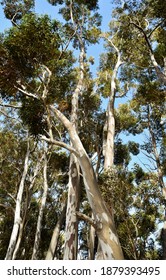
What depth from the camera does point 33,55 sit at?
9.17 metres

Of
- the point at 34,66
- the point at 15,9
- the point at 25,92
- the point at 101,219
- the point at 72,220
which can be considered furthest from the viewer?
the point at 15,9

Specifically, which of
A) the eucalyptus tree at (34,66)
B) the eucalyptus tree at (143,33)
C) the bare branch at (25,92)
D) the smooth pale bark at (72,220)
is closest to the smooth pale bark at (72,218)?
the smooth pale bark at (72,220)

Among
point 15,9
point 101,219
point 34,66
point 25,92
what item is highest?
point 15,9

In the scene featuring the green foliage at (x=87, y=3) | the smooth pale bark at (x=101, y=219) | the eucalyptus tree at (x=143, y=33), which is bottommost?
the smooth pale bark at (x=101, y=219)

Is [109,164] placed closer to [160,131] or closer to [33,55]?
[33,55]

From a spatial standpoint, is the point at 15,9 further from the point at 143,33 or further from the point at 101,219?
the point at 101,219

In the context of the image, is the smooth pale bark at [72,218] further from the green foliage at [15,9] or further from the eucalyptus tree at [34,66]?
the green foliage at [15,9]

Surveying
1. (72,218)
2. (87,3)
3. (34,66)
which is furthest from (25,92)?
(87,3)

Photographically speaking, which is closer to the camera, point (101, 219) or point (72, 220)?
point (101, 219)

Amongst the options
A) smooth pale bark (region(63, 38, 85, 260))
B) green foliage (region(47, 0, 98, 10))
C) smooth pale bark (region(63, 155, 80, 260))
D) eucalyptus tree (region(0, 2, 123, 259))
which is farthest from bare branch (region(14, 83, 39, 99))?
green foliage (region(47, 0, 98, 10))

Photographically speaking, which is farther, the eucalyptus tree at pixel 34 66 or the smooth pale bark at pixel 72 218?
Result: the eucalyptus tree at pixel 34 66

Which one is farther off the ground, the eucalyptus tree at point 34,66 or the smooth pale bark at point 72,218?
the eucalyptus tree at point 34,66

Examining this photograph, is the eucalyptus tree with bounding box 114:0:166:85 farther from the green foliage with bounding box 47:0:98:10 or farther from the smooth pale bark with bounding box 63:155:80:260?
the smooth pale bark with bounding box 63:155:80:260
